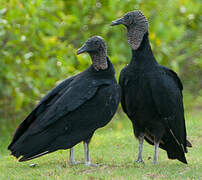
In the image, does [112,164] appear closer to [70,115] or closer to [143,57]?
[70,115]

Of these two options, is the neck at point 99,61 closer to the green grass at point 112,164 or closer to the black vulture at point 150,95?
the black vulture at point 150,95

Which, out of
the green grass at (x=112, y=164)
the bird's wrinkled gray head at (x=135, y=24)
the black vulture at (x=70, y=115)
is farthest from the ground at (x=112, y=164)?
the bird's wrinkled gray head at (x=135, y=24)

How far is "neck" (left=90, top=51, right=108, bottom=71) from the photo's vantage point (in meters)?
5.24

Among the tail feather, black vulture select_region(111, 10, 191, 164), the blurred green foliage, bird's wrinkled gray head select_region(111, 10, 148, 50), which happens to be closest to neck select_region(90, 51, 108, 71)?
black vulture select_region(111, 10, 191, 164)

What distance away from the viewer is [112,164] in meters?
5.33

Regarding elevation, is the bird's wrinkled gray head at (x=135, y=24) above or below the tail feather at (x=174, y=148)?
above

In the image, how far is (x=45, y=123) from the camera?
484 centimetres

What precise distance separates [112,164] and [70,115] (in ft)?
2.71

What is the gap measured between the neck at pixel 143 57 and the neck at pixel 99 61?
1.06ft

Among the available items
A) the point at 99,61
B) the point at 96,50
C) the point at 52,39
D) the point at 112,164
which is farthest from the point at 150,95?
the point at 52,39

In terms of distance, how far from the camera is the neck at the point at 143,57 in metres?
5.27

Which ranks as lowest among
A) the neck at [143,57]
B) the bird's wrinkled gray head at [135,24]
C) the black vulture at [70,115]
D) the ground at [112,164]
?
the ground at [112,164]

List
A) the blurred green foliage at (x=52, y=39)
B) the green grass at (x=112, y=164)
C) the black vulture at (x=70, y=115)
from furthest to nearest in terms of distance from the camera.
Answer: the blurred green foliage at (x=52, y=39) < the black vulture at (x=70, y=115) < the green grass at (x=112, y=164)

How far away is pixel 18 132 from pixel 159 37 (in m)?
5.20
